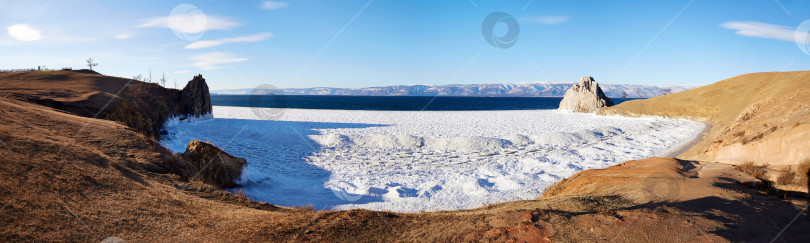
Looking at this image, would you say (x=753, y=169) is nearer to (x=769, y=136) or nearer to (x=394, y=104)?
(x=769, y=136)

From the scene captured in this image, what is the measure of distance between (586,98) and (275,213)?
190 feet

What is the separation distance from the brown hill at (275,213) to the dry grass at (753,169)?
383 millimetres

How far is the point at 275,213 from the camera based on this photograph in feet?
20.2

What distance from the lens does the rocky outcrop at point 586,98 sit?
53438mm

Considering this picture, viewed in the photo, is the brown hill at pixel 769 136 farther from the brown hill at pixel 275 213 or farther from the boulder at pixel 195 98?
the boulder at pixel 195 98

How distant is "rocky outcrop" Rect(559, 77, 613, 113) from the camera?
5344cm

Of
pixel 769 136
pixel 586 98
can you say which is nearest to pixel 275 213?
pixel 769 136

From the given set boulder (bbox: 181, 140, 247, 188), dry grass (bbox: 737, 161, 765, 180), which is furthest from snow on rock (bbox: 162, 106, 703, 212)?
dry grass (bbox: 737, 161, 765, 180)

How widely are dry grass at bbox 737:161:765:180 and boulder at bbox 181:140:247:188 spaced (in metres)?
13.8

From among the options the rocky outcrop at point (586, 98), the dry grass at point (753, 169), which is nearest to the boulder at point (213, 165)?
the dry grass at point (753, 169)

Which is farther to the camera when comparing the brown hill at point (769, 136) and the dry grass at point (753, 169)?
the brown hill at point (769, 136)

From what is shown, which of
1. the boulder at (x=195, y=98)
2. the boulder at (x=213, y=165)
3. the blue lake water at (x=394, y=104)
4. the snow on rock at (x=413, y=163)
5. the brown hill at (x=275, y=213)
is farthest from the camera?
the blue lake water at (x=394, y=104)

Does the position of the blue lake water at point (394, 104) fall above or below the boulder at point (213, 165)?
above

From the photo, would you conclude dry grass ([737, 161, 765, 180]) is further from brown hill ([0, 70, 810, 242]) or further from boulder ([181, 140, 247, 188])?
boulder ([181, 140, 247, 188])
